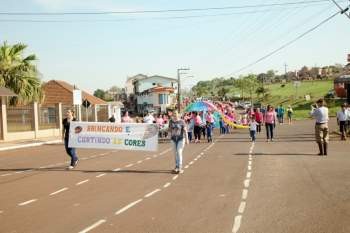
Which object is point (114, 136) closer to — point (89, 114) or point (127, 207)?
point (127, 207)

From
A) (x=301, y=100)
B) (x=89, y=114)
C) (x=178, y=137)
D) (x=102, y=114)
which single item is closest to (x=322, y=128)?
(x=178, y=137)

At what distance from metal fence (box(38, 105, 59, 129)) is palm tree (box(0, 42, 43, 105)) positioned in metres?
0.95

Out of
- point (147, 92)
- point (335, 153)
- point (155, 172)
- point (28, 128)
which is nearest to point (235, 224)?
point (155, 172)

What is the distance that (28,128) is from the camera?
33.9 meters

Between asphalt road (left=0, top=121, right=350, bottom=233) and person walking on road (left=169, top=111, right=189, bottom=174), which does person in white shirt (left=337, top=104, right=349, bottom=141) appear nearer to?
asphalt road (left=0, top=121, right=350, bottom=233)

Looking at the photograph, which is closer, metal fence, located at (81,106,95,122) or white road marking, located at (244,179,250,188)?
white road marking, located at (244,179,250,188)

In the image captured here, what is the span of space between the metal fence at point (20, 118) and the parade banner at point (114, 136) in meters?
15.7

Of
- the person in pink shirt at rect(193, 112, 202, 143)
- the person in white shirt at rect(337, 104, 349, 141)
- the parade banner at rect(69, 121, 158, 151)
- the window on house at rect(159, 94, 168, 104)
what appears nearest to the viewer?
the parade banner at rect(69, 121, 158, 151)

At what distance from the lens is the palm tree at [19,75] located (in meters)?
34.8

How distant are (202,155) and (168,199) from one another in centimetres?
903

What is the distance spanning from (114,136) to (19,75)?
20330 mm

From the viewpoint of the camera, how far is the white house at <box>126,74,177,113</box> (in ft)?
347

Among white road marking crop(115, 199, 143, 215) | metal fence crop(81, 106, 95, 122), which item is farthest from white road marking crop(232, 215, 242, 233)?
metal fence crop(81, 106, 95, 122)

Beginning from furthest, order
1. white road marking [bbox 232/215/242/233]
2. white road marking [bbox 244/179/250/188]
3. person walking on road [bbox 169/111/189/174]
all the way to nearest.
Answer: person walking on road [bbox 169/111/189/174] < white road marking [bbox 244/179/250/188] < white road marking [bbox 232/215/242/233]
